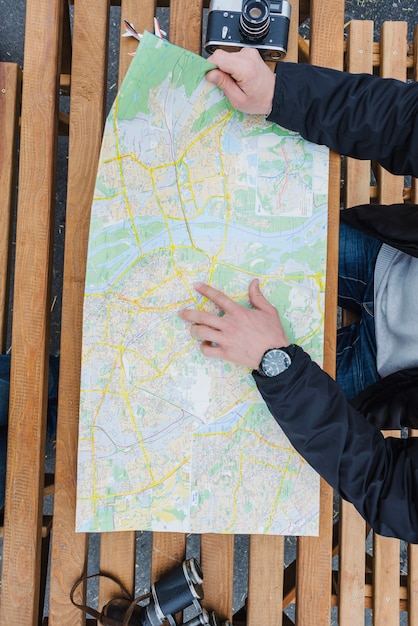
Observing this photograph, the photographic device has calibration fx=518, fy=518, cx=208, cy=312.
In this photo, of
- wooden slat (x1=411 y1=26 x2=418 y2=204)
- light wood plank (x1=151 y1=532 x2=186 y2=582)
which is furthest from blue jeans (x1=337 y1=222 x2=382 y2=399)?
light wood plank (x1=151 y1=532 x2=186 y2=582)

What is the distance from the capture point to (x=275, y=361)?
772 mm

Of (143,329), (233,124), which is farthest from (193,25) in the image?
(143,329)

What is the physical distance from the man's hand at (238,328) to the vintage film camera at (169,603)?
35cm

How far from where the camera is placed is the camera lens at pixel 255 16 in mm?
770

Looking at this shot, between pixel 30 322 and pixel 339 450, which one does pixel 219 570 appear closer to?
pixel 339 450

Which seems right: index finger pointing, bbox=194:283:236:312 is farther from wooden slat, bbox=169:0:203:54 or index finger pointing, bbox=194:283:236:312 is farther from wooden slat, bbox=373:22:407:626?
wooden slat, bbox=373:22:407:626

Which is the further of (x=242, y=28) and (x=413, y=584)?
(x=413, y=584)

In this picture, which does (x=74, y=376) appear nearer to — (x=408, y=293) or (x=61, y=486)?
(x=61, y=486)

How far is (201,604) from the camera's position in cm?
86

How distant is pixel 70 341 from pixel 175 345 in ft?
0.56

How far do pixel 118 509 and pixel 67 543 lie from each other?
4.4 inches

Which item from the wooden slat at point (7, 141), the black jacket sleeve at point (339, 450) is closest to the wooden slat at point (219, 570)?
the black jacket sleeve at point (339, 450)

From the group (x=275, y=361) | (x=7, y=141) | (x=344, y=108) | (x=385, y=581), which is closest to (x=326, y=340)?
(x=275, y=361)

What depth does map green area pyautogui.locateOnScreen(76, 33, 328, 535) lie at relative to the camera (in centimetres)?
80
